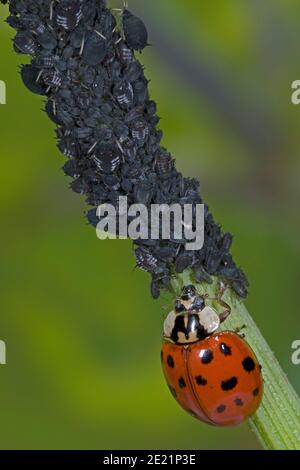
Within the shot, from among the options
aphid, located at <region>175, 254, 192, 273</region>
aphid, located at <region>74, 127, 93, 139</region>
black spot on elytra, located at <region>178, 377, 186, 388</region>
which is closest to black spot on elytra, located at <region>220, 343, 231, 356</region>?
black spot on elytra, located at <region>178, 377, 186, 388</region>

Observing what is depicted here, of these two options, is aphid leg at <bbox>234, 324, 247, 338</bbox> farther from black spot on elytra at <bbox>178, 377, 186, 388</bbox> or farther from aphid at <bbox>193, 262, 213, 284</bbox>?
black spot on elytra at <bbox>178, 377, 186, 388</bbox>

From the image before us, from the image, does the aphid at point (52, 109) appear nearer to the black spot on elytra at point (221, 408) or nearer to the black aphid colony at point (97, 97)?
the black aphid colony at point (97, 97)

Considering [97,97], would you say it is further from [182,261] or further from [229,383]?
[229,383]

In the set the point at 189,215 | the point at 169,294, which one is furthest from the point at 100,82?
the point at 169,294

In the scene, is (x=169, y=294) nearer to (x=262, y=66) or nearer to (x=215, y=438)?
(x=215, y=438)

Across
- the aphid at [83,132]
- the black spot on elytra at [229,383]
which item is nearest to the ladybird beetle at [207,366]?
the black spot on elytra at [229,383]
